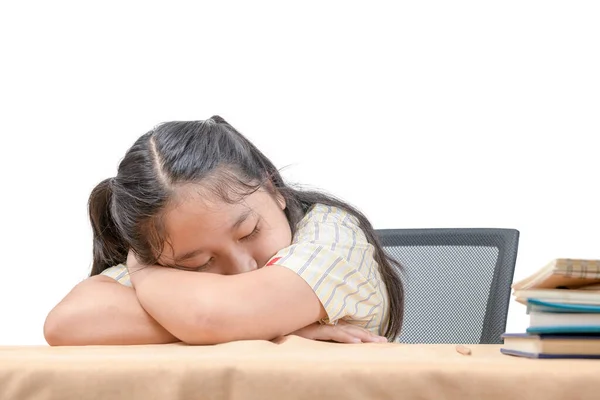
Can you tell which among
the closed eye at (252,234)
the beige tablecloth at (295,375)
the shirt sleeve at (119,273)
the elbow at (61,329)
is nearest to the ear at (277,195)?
the closed eye at (252,234)

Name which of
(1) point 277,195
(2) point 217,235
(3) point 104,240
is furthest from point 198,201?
(3) point 104,240

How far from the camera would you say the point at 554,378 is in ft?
2.10

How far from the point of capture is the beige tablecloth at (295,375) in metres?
0.64

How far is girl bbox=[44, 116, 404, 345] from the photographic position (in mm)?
936

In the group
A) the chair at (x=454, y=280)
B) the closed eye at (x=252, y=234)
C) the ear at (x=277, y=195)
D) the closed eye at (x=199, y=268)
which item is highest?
the ear at (x=277, y=195)

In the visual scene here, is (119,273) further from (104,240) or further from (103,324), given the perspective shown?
(103,324)

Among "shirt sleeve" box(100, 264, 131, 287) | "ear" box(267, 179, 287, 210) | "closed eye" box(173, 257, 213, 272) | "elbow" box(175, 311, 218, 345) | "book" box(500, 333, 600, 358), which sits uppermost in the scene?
"ear" box(267, 179, 287, 210)

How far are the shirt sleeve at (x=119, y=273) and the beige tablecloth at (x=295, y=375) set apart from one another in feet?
1.55

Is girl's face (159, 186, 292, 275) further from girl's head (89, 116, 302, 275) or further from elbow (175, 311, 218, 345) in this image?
elbow (175, 311, 218, 345)

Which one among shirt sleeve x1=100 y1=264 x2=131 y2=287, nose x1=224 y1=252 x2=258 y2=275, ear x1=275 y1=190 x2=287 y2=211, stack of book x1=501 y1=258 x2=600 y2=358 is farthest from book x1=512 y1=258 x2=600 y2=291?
shirt sleeve x1=100 y1=264 x2=131 y2=287

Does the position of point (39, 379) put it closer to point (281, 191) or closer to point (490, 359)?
point (490, 359)

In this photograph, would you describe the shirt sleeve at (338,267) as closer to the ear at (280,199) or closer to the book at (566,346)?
the ear at (280,199)

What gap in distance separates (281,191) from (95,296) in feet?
1.20

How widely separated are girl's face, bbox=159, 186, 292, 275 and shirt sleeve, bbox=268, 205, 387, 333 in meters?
0.06
